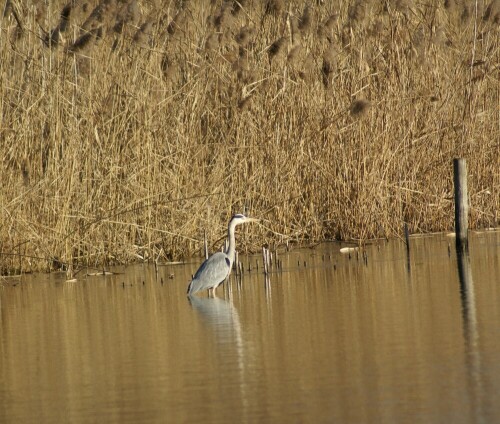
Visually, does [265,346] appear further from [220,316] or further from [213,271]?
[213,271]

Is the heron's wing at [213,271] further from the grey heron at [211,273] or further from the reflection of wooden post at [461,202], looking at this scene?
the reflection of wooden post at [461,202]

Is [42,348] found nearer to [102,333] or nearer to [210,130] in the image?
[102,333]

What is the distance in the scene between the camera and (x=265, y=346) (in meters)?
7.89

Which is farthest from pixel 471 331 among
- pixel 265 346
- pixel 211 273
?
pixel 211 273

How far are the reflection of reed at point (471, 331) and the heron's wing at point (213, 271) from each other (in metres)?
1.85

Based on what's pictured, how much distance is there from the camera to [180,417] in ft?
20.0

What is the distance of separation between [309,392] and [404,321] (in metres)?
2.21

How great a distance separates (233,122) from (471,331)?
565cm

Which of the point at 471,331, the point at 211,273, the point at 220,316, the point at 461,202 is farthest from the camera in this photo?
the point at 461,202

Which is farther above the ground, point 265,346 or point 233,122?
point 233,122

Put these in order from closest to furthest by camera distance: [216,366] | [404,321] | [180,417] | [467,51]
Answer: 1. [180,417]
2. [216,366]
3. [404,321]
4. [467,51]

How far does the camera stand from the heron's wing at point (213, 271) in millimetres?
10500

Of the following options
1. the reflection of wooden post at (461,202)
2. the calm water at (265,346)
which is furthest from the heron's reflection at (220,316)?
the reflection of wooden post at (461,202)

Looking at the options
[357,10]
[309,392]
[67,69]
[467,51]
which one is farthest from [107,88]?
[309,392]
